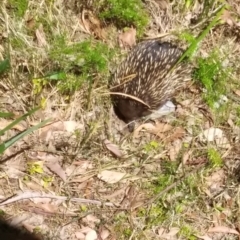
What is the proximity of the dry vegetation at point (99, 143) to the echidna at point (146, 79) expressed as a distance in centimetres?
11

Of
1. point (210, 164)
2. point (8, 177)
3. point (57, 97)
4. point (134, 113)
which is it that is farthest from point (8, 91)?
point (210, 164)

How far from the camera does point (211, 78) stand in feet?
13.5

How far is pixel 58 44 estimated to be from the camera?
12.6 ft

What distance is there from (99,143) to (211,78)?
1038 mm

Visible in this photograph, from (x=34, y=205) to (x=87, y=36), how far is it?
1388mm

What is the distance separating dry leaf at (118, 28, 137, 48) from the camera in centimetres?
416

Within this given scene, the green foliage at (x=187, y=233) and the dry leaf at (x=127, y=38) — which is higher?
the dry leaf at (x=127, y=38)

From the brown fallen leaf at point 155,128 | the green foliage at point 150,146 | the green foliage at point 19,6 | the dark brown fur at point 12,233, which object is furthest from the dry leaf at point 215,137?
the green foliage at point 19,6

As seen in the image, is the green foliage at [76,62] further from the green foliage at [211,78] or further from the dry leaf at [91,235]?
the dry leaf at [91,235]

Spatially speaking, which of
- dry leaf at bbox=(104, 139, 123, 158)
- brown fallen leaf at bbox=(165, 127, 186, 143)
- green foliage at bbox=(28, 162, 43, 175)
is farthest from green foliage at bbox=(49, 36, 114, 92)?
brown fallen leaf at bbox=(165, 127, 186, 143)

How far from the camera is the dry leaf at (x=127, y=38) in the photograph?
416 cm

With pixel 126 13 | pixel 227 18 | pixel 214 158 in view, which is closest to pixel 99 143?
pixel 214 158

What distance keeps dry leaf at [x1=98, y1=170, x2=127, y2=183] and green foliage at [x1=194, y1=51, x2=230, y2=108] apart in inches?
36.9

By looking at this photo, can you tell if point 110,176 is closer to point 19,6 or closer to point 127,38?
point 127,38
